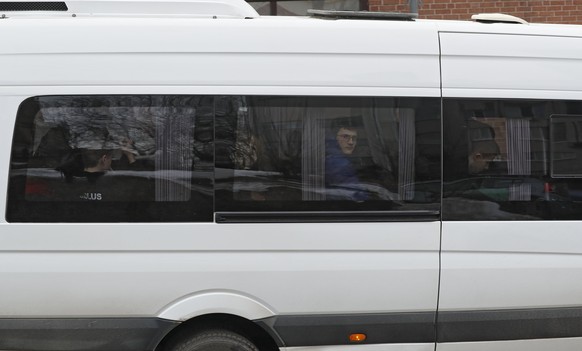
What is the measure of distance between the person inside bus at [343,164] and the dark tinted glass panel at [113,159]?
25.3 inches

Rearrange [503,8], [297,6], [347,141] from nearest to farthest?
[347,141] < [503,8] < [297,6]

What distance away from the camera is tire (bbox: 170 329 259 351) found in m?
2.83

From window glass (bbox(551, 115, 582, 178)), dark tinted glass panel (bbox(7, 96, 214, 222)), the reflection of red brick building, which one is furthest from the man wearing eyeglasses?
the reflection of red brick building

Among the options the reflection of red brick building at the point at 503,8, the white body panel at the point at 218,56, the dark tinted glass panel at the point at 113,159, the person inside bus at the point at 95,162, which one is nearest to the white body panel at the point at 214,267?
the dark tinted glass panel at the point at 113,159

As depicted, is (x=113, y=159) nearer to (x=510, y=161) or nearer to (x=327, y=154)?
(x=327, y=154)

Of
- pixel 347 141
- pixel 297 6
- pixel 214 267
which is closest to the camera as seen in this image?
pixel 214 267

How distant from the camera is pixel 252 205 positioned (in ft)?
9.18

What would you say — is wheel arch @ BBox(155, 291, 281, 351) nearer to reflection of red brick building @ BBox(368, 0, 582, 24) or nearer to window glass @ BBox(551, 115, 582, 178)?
window glass @ BBox(551, 115, 582, 178)

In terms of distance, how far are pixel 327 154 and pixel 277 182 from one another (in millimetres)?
312

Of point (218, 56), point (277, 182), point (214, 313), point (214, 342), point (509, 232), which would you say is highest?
point (218, 56)

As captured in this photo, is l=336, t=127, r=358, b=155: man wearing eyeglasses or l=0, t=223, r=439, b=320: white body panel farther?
l=336, t=127, r=358, b=155: man wearing eyeglasses

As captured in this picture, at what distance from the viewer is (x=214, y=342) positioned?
2.84 meters

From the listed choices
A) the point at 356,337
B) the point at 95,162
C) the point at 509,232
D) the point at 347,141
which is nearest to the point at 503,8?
the point at 509,232

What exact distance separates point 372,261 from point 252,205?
0.71 m
